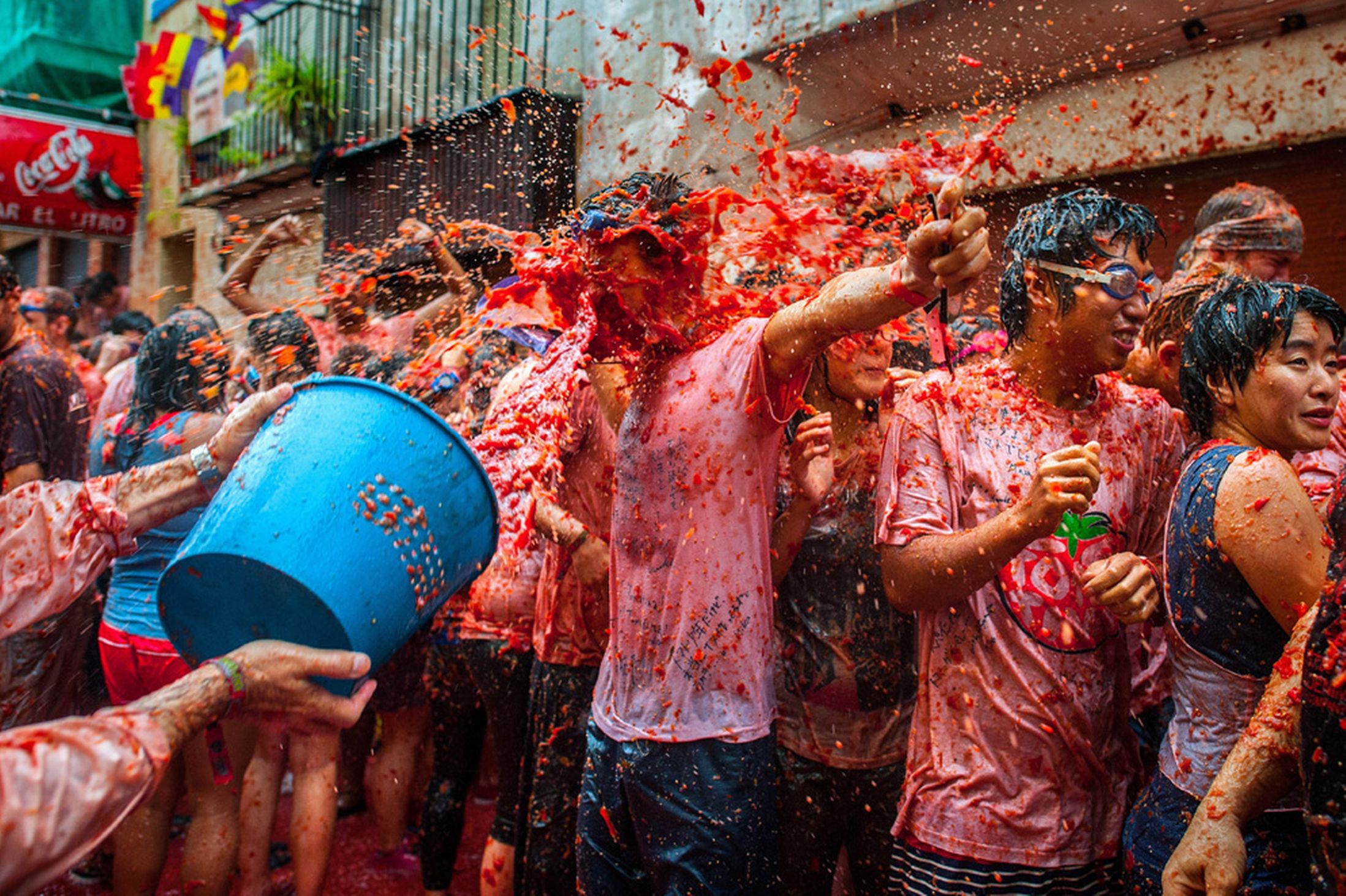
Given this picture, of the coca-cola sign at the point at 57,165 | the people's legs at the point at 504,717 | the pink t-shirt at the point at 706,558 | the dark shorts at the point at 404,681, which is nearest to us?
the pink t-shirt at the point at 706,558

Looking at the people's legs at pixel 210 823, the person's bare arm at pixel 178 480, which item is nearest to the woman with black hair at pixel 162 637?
the people's legs at pixel 210 823

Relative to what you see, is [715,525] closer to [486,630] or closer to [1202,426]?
[1202,426]

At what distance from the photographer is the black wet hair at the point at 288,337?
4203mm

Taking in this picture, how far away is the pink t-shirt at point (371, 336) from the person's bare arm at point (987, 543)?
10.5 ft

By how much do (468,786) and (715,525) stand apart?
217cm

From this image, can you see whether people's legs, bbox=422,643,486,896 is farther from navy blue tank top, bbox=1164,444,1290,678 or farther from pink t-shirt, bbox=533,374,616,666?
navy blue tank top, bbox=1164,444,1290,678

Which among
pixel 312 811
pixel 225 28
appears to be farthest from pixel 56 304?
pixel 225 28

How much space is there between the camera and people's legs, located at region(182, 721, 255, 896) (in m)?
3.74

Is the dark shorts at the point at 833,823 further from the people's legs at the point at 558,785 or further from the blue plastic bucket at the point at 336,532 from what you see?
the blue plastic bucket at the point at 336,532

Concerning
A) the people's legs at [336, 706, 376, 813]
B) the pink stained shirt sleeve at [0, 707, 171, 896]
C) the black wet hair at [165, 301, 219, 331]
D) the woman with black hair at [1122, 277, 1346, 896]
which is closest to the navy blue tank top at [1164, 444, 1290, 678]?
the woman with black hair at [1122, 277, 1346, 896]

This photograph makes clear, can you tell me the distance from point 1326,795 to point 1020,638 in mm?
812

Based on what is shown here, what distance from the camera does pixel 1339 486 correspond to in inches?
67.8

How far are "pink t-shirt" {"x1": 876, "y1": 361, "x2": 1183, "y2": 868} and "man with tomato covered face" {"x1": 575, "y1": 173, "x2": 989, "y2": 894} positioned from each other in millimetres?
376

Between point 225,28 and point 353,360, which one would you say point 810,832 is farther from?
point 225,28
